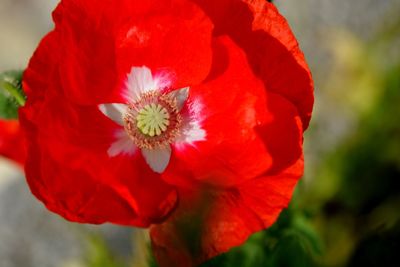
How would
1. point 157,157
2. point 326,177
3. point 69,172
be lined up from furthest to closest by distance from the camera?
1. point 326,177
2. point 157,157
3. point 69,172

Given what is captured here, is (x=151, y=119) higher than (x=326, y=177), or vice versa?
(x=151, y=119)

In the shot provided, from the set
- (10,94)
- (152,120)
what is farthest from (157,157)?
(10,94)

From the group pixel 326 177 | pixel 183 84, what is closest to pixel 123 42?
pixel 183 84

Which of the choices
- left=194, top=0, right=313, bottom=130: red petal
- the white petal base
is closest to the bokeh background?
the white petal base

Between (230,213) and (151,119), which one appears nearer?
(230,213)

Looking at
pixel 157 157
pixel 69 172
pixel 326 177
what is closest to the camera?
pixel 69 172

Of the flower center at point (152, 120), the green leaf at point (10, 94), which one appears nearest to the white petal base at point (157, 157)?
the flower center at point (152, 120)

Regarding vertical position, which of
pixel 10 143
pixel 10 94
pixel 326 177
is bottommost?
pixel 326 177

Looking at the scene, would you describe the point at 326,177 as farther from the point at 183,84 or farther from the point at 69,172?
the point at 69,172

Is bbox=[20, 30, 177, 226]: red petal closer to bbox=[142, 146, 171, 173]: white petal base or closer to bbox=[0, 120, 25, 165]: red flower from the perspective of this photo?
bbox=[142, 146, 171, 173]: white petal base
